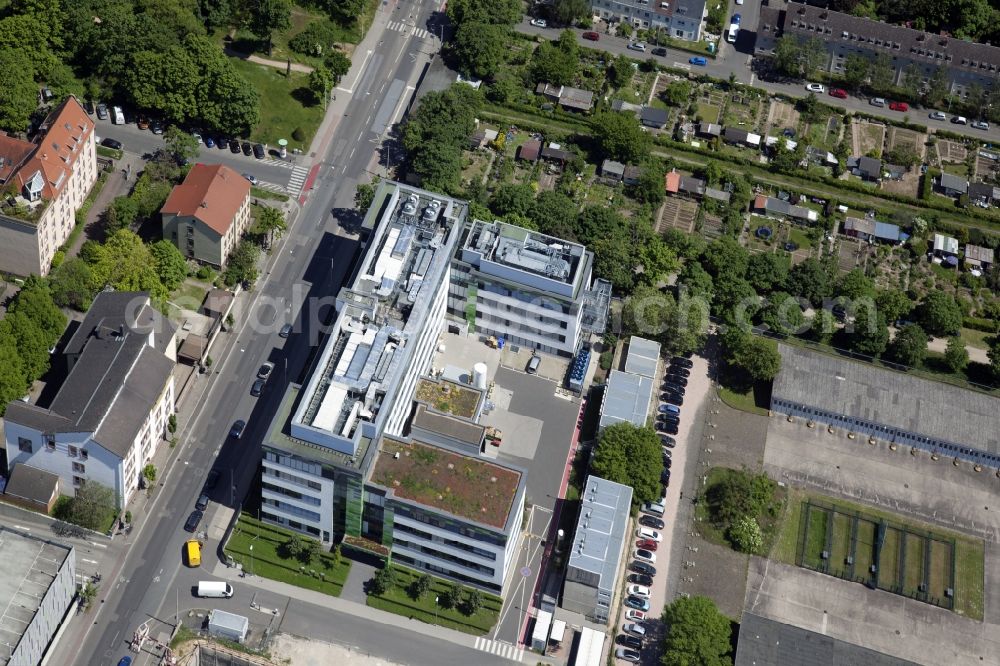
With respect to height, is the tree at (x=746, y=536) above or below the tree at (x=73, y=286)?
below

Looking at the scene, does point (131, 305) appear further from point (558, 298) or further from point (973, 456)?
point (973, 456)

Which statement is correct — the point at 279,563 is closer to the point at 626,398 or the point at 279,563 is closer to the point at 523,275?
the point at 523,275

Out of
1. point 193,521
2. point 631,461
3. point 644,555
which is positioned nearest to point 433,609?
point 644,555

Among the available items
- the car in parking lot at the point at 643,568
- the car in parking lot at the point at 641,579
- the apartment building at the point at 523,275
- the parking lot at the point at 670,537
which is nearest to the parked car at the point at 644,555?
the parking lot at the point at 670,537

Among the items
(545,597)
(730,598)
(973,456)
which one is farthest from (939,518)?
(545,597)

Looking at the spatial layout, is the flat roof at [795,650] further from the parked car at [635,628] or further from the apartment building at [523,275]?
the apartment building at [523,275]

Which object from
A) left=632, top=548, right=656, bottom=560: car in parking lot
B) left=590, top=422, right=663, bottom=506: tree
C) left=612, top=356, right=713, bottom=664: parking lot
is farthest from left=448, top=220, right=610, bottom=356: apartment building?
left=632, top=548, right=656, bottom=560: car in parking lot

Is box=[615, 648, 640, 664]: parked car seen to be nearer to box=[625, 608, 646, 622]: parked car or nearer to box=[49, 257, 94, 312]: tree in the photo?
box=[625, 608, 646, 622]: parked car
